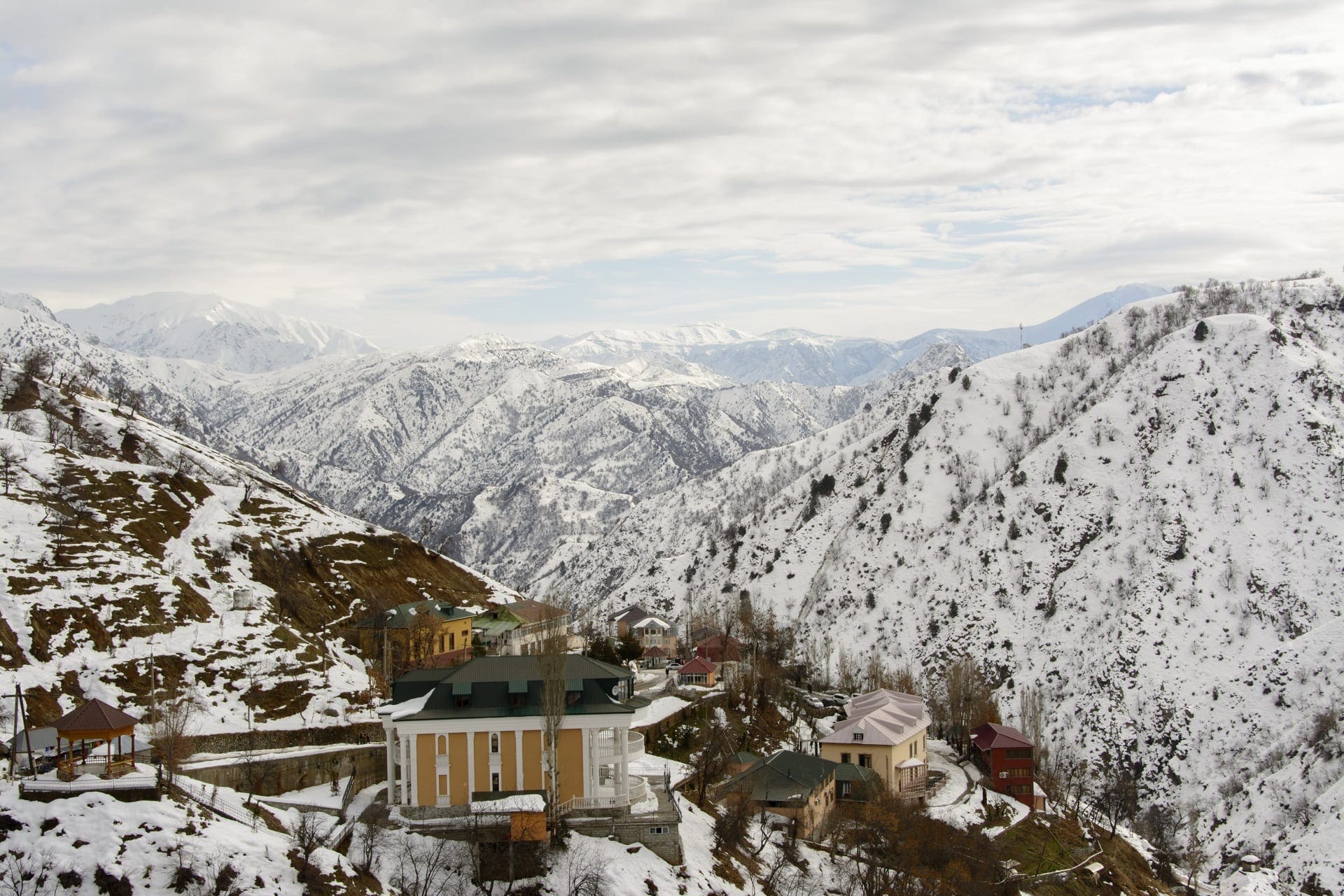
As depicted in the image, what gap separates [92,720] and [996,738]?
70.8m

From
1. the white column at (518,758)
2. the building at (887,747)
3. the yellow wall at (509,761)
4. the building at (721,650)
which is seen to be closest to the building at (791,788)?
the building at (887,747)

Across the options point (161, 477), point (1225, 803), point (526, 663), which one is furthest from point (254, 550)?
point (1225, 803)

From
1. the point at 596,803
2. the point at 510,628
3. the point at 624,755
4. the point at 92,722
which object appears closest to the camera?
the point at 92,722

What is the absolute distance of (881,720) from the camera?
296ft

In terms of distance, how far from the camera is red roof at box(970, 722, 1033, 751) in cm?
9162

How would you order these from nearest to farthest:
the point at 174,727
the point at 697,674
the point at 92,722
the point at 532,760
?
1. the point at 92,722
2. the point at 174,727
3. the point at 532,760
4. the point at 697,674

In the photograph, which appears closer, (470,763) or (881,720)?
(470,763)

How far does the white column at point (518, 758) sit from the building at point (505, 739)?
35mm

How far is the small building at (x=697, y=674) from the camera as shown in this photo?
10269 centimetres

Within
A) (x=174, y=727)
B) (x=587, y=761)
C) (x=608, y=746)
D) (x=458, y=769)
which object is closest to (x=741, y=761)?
(x=608, y=746)

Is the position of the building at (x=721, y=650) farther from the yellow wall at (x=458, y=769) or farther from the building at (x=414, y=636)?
the yellow wall at (x=458, y=769)

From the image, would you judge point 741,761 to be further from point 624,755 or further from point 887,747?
point 624,755

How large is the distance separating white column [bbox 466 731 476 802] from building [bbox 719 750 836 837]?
17.1 m

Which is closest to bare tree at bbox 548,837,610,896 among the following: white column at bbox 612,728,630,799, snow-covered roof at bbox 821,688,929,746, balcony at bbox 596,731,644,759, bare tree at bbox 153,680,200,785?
white column at bbox 612,728,630,799
